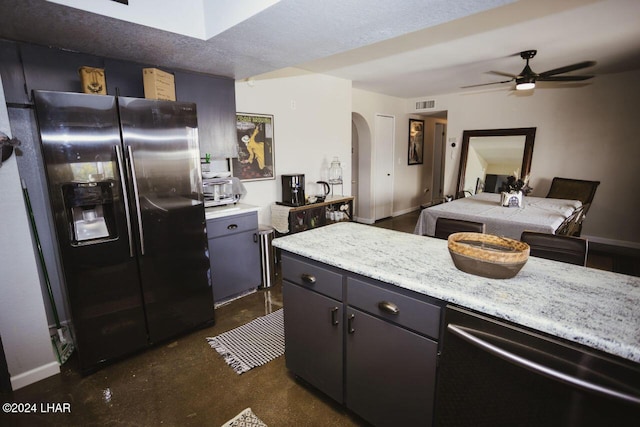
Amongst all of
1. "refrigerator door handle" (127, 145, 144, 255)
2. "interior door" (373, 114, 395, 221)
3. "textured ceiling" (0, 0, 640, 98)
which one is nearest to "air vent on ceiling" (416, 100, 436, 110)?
"interior door" (373, 114, 395, 221)

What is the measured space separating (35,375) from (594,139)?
7.06 meters

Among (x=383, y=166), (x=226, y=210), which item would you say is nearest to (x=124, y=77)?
(x=226, y=210)

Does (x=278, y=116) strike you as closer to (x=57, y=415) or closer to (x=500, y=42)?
(x=500, y=42)

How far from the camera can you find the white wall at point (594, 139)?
454 centimetres

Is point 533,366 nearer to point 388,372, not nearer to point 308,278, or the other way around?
point 388,372

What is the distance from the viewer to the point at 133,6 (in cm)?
182

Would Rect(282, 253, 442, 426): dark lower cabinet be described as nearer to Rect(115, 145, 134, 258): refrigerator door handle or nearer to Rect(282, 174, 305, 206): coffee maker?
Rect(115, 145, 134, 258): refrigerator door handle

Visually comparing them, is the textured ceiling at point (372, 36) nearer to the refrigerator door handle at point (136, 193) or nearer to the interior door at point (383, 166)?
the refrigerator door handle at point (136, 193)

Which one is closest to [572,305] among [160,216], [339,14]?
[339,14]

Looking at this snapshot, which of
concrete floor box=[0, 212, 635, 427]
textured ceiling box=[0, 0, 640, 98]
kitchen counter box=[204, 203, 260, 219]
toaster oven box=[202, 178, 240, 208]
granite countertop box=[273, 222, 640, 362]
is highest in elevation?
textured ceiling box=[0, 0, 640, 98]

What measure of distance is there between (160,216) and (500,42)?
3.57 m

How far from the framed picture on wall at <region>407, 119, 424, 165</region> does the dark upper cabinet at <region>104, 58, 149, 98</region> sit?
559cm

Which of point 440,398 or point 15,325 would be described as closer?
point 440,398

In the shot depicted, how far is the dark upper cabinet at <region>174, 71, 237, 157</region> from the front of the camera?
2.77m
